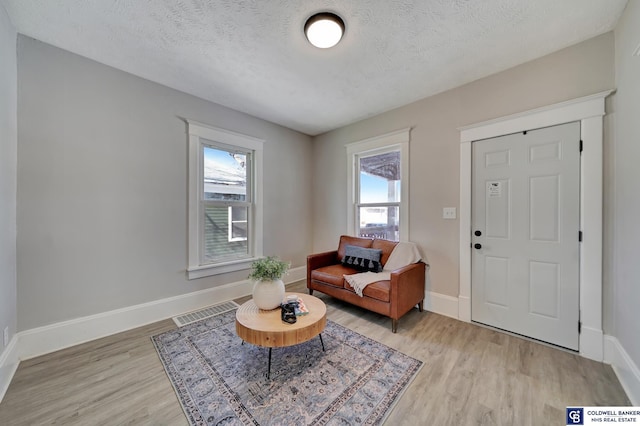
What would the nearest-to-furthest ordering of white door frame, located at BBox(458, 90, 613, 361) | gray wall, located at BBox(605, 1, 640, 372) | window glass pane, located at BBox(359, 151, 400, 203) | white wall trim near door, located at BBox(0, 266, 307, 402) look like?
gray wall, located at BBox(605, 1, 640, 372), white wall trim near door, located at BBox(0, 266, 307, 402), white door frame, located at BBox(458, 90, 613, 361), window glass pane, located at BBox(359, 151, 400, 203)

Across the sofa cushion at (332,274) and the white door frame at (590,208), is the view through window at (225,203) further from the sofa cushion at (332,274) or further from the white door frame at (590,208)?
the white door frame at (590,208)

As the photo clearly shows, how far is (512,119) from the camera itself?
7.80 ft

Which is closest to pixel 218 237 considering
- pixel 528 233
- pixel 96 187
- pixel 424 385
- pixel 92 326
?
pixel 96 187

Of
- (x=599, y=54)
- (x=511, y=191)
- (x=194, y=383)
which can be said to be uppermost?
(x=599, y=54)

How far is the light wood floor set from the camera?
56.9 inches

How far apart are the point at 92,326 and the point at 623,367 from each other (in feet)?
14.6

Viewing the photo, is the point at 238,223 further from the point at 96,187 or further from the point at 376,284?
the point at 376,284

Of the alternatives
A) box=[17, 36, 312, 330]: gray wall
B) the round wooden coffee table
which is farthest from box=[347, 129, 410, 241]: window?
box=[17, 36, 312, 330]: gray wall

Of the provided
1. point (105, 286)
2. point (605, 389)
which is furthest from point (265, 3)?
point (605, 389)

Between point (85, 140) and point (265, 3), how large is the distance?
214cm

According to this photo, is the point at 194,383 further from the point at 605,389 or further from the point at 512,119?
the point at 512,119

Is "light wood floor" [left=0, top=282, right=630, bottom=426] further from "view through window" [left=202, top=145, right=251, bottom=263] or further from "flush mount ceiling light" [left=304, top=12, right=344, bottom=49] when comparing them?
"flush mount ceiling light" [left=304, top=12, right=344, bottom=49]

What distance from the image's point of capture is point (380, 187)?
3.60 meters

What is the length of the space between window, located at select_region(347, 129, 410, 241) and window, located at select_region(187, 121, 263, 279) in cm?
154
